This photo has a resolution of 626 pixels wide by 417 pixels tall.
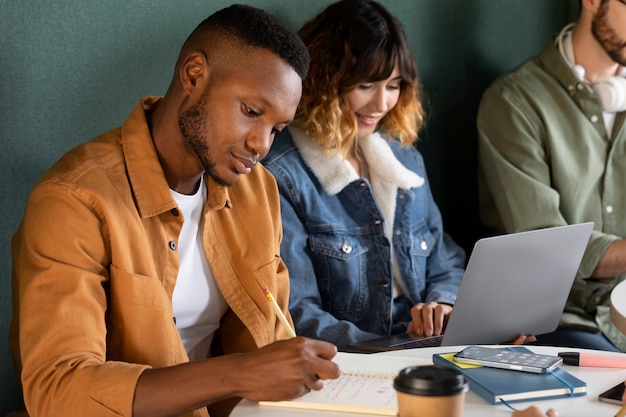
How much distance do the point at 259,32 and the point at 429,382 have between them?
79cm

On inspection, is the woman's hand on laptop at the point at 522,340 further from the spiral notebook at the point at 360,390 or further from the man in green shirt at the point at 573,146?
the man in green shirt at the point at 573,146

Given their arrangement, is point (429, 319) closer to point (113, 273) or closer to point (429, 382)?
point (113, 273)

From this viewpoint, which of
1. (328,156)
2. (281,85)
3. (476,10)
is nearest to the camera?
(281,85)

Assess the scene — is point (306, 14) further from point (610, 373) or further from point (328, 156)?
point (610, 373)

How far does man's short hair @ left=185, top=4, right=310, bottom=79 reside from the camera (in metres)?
1.59

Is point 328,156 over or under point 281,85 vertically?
under

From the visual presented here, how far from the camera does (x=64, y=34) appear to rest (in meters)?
1.92

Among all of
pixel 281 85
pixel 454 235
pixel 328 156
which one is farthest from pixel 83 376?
pixel 454 235

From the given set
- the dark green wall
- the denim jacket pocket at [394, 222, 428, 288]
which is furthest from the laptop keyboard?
the dark green wall

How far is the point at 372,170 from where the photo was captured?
2.38m

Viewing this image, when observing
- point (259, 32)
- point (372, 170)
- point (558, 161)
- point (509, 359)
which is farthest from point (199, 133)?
point (558, 161)

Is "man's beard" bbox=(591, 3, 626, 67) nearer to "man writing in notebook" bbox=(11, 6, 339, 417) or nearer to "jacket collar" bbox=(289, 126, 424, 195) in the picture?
"jacket collar" bbox=(289, 126, 424, 195)

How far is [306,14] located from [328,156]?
1.48ft

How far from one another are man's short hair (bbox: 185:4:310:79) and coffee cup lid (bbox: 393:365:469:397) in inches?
28.6
